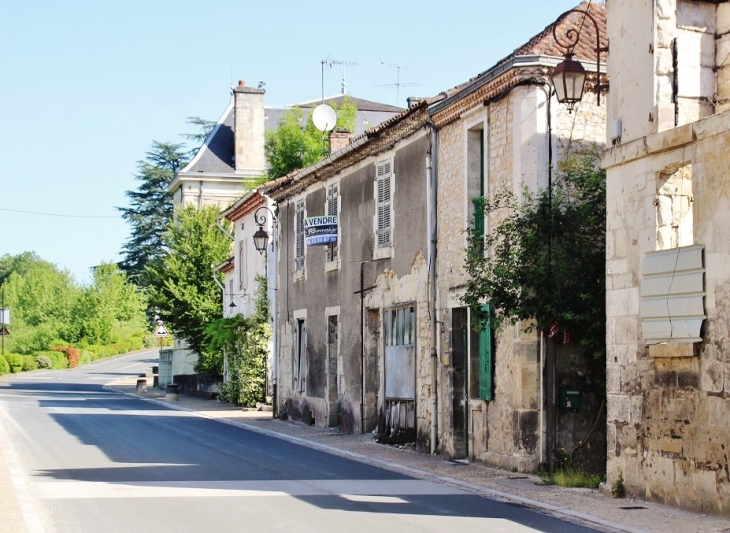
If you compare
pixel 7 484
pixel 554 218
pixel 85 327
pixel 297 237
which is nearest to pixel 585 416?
pixel 554 218

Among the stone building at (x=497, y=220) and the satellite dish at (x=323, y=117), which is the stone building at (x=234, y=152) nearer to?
the satellite dish at (x=323, y=117)

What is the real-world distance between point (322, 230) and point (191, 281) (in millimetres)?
20738

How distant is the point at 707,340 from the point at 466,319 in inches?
285

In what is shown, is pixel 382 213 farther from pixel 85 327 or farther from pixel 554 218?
pixel 85 327

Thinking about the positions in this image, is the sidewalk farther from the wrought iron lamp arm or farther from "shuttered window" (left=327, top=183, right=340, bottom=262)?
the wrought iron lamp arm

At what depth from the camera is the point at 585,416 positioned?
15867 mm

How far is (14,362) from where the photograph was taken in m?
72.6

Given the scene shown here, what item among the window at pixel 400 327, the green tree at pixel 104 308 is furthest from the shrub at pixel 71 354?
the window at pixel 400 327

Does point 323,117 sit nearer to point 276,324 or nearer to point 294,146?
point 276,324

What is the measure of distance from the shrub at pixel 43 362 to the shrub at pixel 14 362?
12.5 feet

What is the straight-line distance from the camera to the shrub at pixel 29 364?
7569cm

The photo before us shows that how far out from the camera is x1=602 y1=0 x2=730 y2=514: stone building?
1144 centimetres

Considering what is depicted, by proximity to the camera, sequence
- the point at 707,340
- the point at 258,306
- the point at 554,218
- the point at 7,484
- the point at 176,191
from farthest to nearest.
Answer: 1. the point at 176,191
2. the point at 258,306
3. the point at 554,218
4. the point at 7,484
5. the point at 707,340

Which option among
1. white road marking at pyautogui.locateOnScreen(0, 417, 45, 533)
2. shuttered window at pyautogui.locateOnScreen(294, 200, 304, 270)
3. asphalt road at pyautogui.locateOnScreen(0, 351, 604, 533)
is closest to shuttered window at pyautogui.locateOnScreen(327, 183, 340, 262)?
shuttered window at pyautogui.locateOnScreen(294, 200, 304, 270)
